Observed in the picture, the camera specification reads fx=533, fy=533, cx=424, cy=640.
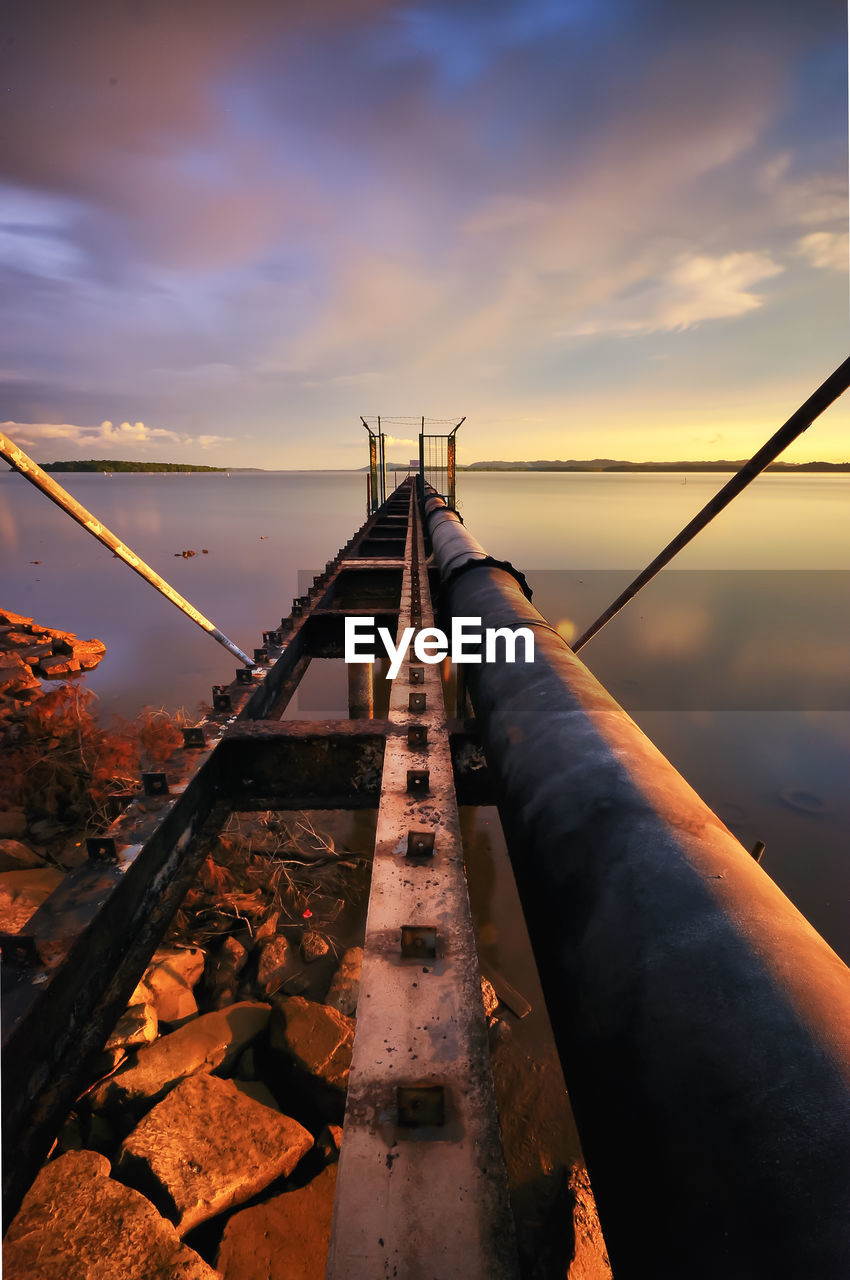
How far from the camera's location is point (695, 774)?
554 inches

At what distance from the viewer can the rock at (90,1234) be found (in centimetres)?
283

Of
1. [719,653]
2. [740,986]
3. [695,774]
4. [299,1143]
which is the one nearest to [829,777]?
[695,774]

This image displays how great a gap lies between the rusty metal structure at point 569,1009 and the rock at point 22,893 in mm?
3829

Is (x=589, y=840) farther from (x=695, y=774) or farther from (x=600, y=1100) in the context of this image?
(x=695, y=774)

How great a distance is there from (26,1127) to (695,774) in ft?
49.6

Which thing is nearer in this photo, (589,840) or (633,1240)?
(633,1240)

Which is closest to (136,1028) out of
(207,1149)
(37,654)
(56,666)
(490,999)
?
(207,1149)

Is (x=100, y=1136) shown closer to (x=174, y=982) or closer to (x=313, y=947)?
(x=174, y=982)

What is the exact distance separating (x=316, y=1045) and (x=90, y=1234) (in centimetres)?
188

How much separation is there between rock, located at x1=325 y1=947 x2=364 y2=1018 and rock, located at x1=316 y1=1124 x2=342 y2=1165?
1.18 m

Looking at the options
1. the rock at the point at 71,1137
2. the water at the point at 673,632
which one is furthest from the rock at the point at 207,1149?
the water at the point at 673,632

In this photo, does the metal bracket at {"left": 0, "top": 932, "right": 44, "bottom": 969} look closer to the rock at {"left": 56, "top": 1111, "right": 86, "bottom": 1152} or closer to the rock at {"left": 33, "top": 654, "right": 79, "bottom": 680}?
the rock at {"left": 56, "top": 1111, "right": 86, "bottom": 1152}

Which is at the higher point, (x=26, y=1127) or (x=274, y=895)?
(x=26, y=1127)

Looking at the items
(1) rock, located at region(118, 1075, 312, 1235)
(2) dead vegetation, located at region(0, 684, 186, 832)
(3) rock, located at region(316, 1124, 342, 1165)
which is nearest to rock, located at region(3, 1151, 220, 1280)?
(1) rock, located at region(118, 1075, 312, 1235)
